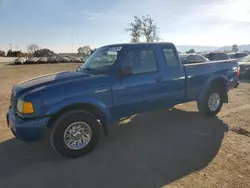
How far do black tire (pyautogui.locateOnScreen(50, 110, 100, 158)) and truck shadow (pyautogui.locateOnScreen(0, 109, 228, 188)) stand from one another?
135 mm

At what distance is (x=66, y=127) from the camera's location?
13.4ft

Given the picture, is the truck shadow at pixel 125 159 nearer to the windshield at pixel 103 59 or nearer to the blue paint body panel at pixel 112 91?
the blue paint body panel at pixel 112 91

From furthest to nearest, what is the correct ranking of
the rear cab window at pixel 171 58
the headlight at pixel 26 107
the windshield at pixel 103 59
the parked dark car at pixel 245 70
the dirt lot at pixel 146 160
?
the parked dark car at pixel 245 70 → the rear cab window at pixel 171 58 → the windshield at pixel 103 59 → the headlight at pixel 26 107 → the dirt lot at pixel 146 160

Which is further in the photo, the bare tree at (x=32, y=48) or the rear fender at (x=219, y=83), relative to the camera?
the bare tree at (x=32, y=48)

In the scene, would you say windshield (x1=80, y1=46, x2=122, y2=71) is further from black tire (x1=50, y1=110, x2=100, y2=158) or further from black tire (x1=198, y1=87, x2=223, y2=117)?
black tire (x1=198, y1=87, x2=223, y2=117)

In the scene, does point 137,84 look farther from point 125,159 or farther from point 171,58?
point 125,159

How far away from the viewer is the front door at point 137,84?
4633 millimetres

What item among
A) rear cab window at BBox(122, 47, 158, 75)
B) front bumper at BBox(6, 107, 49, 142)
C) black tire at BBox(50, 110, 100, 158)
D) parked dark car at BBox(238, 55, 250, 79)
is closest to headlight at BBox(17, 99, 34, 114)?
front bumper at BBox(6, 107, 49, 142)

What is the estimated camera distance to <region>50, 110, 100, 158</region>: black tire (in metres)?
4.03

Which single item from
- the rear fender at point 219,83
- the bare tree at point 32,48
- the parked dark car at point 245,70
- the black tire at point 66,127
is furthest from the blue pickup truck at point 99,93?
the bare tree at point 32,48

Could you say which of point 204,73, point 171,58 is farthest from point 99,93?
point 204,73

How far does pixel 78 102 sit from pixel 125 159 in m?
1.23

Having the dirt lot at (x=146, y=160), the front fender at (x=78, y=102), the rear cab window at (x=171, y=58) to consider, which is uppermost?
the rear cab window at (x=171, y=58)

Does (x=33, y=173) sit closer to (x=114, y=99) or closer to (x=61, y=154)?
(x=61, y=154)
